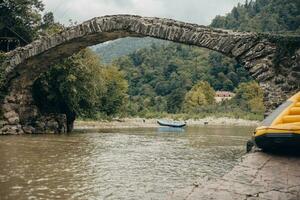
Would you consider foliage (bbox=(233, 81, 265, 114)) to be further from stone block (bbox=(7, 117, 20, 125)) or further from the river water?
the river water

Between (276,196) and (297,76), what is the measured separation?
754 cm

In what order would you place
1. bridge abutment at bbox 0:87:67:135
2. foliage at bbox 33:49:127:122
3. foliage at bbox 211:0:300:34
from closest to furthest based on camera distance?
bridge abutment at bbox 0:87:67:135 → foliage at bbox 33:49:127:122 → foliage at bbox 211:0:300:34

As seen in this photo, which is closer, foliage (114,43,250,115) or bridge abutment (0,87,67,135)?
bridge abutment (0,87,67,135)

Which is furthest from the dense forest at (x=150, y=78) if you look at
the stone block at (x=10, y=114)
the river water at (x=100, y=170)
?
the river water at (x=100, y=170)

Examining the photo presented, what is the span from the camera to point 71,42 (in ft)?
51.2

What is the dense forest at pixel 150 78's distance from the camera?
1991 centimetres

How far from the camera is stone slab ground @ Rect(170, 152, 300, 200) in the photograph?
3.87 meters

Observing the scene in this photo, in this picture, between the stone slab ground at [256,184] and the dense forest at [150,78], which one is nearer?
the stone slab ground at [256,184]

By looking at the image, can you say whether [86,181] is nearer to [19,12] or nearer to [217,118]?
[19,12]

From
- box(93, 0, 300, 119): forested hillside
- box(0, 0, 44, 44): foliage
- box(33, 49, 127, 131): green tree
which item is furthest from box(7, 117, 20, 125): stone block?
box(93, 0, 300, 119): forested hillside

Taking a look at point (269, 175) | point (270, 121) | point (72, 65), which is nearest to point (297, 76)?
point (270, 121)

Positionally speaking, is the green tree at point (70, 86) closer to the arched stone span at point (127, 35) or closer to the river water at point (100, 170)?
the arched stone span at point (127, 35)

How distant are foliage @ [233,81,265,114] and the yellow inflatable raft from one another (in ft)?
156

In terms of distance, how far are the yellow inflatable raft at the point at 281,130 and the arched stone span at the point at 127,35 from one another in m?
5.25
